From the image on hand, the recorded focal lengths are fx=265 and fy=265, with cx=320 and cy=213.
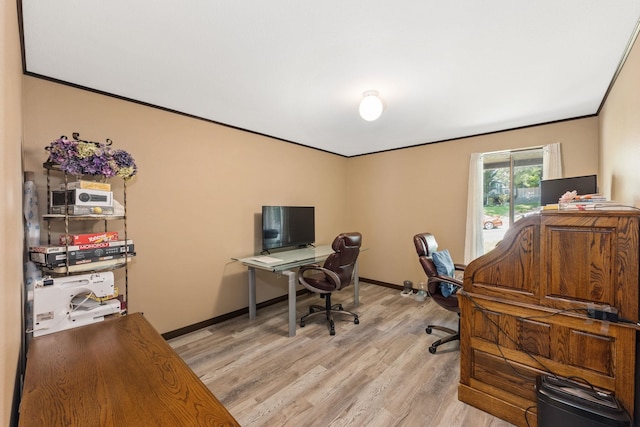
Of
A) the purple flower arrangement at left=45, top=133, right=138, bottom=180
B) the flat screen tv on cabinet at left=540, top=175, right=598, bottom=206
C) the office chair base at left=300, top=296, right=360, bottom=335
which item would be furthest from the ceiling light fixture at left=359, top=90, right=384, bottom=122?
the office chair base at left=300, top=296, right=360, bottom=335

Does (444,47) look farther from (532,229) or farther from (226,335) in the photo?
(226,335)

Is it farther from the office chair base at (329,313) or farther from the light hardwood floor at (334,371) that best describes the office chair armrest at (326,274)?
the light hardwood floor at (334,371)

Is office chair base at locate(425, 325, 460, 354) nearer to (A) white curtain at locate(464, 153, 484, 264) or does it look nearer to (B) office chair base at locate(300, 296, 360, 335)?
(B) office chair base at locate(300, 296, 360, 335)

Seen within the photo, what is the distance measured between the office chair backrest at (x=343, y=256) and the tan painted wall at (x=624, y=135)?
2.22 meters

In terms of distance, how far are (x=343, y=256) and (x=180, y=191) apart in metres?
1.97

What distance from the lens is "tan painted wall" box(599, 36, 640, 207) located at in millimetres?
1704

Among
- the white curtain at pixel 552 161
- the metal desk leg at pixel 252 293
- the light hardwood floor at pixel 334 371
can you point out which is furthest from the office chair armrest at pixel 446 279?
the metal desk leg at pixel 252 293

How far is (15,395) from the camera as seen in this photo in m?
1.12

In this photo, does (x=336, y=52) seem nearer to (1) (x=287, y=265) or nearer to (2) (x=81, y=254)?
(1) (x=287, y=265)

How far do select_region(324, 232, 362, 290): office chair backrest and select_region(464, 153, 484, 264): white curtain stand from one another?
1766 millimetres

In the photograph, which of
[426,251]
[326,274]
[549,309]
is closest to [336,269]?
[326,274]

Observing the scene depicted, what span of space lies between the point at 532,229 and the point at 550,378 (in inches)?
34.1

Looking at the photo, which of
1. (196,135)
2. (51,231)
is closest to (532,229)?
(196,135)

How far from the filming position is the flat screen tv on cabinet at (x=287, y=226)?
364cm
